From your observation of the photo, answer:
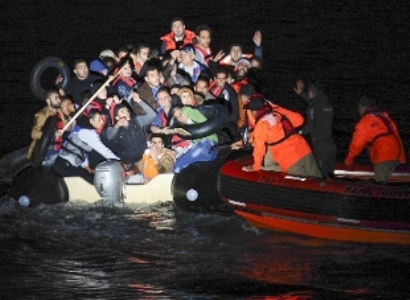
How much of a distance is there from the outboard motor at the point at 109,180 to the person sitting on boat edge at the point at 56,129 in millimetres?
733

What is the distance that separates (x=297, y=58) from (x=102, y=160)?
1456 cm

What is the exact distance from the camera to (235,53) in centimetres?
2080

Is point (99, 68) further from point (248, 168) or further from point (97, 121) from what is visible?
point (248, 168)

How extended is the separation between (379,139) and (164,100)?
3222 millimetres

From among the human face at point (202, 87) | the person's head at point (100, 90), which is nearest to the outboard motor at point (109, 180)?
the person's head at point (100, 90)

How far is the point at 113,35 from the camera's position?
3741cm

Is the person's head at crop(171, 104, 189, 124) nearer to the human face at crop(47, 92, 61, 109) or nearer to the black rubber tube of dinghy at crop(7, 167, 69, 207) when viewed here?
the human face at crop(47, 92, 61, 109)

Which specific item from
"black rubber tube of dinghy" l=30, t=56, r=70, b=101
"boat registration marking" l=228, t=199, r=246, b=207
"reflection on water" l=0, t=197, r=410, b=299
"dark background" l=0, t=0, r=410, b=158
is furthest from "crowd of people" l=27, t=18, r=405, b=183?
"dark background" l=0, t=0, r=410, b=158

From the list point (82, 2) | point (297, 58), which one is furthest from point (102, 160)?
point (82, 2)

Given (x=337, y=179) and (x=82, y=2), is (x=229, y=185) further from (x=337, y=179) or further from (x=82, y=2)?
(x=82, y=2)

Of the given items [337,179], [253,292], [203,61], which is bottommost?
[253,292]

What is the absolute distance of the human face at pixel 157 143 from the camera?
18.6 m

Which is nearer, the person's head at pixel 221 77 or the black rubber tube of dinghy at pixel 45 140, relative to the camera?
the black rubber tube of dinghy at pixel 45 140

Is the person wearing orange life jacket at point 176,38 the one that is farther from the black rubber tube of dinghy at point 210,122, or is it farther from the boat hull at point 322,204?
the boat hull at point 322,204
